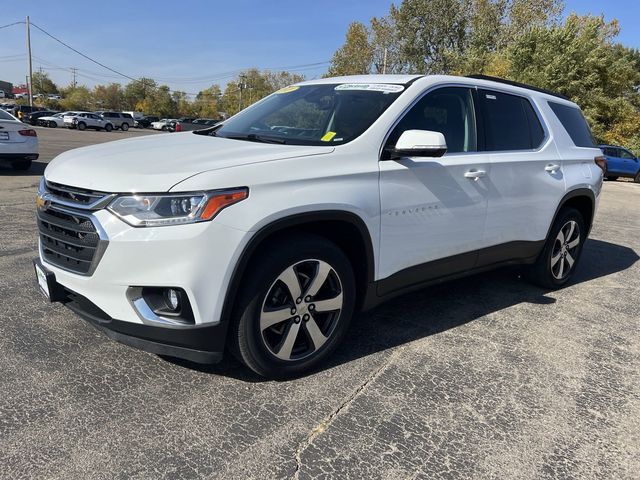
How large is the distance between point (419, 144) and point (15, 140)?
9.95 meters

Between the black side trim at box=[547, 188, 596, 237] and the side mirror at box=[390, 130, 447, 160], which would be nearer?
the side mirror at box=[390, 130, 447, 160]

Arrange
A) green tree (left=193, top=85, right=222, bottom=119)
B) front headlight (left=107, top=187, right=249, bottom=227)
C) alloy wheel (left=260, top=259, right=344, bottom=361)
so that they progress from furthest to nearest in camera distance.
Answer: green tree (left=193, top=85, right=222, bottom=119) < alloy wheel (left=260, top=259, right=344, bottom=361) < front headlight (left=107, top=187, right=249, bottom=227)

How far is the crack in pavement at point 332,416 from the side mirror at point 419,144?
1333mm

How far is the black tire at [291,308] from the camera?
2.64m

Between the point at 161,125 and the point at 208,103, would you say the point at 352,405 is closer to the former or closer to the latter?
the point at 161,125

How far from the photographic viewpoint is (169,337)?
251 centimetres

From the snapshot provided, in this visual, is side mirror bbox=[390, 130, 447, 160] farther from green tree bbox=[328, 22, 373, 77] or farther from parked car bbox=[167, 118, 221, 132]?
green tree bbox=[328, 22, 373, 77]

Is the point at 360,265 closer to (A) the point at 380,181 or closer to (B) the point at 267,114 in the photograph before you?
(A) the point at 380,181

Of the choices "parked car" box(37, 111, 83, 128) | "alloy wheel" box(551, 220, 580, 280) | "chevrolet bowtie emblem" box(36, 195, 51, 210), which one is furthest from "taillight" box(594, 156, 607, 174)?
"parked car" box(37, 111, 83, 128)

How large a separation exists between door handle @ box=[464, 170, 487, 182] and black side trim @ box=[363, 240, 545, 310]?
573 mm

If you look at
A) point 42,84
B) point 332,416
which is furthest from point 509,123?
point 42,84

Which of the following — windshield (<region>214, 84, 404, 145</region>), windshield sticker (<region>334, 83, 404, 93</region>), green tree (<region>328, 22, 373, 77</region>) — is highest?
green tree (<region>328, 22, 373, 77</region>)

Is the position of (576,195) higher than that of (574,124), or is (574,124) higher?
(574,124)

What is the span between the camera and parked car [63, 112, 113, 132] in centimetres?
4553
